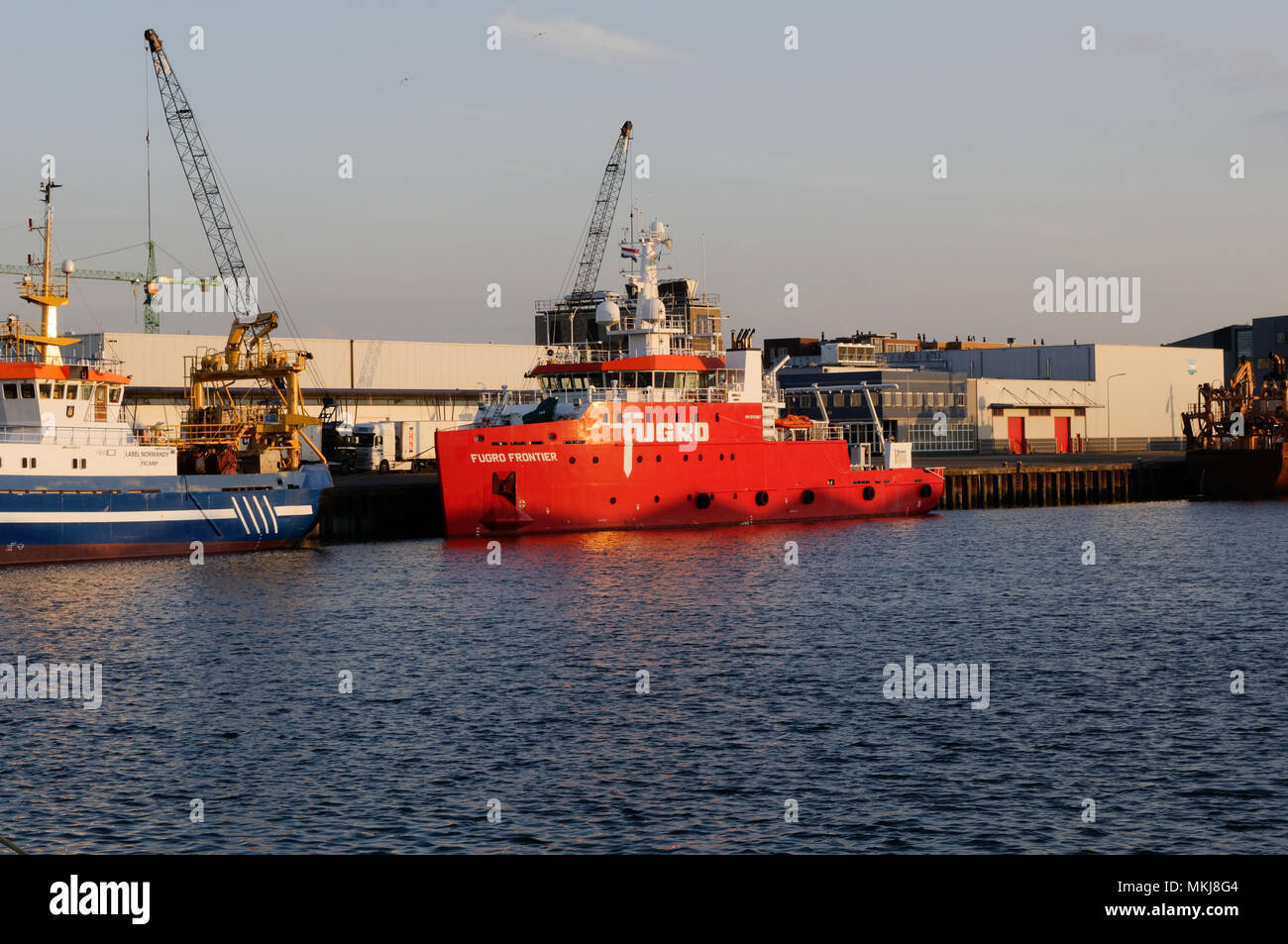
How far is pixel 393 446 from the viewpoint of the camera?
92250 mm

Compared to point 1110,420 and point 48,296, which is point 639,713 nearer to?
point 48,296

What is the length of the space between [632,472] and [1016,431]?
81.7 metres

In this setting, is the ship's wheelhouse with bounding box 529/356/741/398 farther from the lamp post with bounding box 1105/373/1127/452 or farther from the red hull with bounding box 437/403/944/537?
the lamp post with bounding box 1105/373/1127/452

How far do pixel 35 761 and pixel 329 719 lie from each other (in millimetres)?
5565

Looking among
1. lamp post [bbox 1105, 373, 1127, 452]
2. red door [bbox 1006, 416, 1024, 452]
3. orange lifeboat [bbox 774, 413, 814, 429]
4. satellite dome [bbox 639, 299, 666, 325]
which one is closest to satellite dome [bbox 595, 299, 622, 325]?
satellite dome [bbox 639, 299, 666, 325]

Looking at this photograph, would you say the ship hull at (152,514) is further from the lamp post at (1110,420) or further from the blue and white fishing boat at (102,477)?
the lamp post at (1110,420)

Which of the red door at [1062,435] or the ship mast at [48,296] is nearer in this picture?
the ship mast at [48,296]

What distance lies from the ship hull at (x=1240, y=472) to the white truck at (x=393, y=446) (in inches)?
2412

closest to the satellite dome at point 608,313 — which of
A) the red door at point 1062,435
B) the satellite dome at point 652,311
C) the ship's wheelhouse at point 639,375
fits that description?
the satellite dome at point 652,311

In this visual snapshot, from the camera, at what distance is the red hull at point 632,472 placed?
6056 cm

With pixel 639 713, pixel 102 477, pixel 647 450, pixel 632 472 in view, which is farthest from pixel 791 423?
pixel 639 713

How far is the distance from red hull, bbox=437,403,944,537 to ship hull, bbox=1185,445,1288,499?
44297 mm
